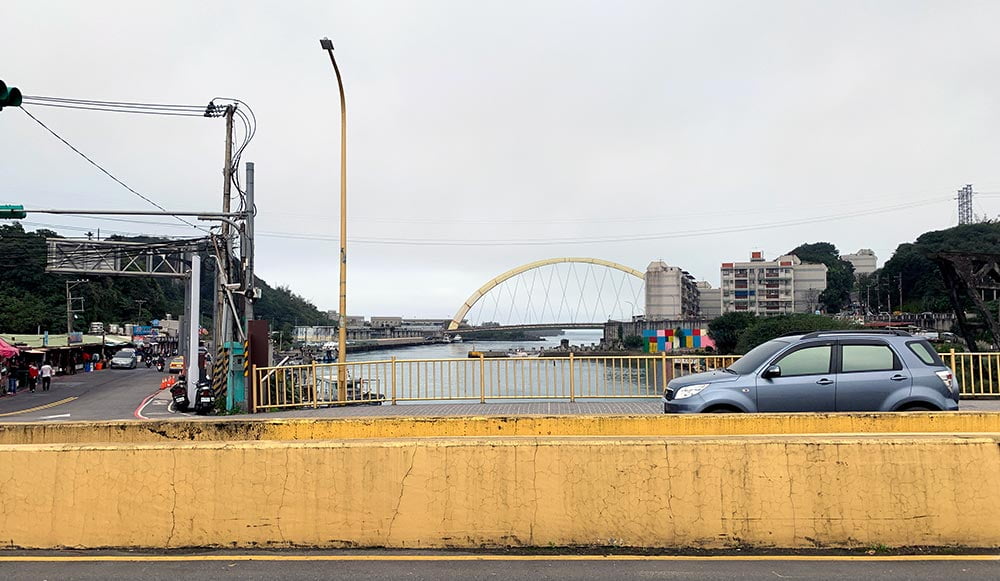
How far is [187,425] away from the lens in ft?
24.4

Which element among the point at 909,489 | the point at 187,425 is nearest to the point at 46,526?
the point at 187,425

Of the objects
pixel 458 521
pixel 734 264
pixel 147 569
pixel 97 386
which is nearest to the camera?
pixel 147 569

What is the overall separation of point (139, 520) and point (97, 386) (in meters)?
38.2

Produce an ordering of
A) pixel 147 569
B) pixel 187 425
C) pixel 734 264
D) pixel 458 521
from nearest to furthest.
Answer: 1. pixel 147 569
2. pixel 458 521
3. pixel 187 425
4. pixel 734 264

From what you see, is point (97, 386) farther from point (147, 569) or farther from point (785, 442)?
point (785, 442)

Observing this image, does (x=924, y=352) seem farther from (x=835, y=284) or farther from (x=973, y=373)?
(x=835, y=284)

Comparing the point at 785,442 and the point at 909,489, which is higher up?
the point at 785,442

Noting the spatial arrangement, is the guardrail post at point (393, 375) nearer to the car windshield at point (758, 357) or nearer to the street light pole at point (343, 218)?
the street light pole at point (343, 218)

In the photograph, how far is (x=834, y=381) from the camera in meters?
9.48

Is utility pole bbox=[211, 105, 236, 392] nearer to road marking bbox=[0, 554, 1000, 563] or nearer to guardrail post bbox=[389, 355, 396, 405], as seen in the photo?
guardrail post bbox=[389, 355, 396, 405]

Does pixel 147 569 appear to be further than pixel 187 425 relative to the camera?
No

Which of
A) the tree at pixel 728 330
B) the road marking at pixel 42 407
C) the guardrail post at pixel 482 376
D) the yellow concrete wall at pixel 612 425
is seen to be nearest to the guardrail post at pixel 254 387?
the guardrail post at pixel 482 376

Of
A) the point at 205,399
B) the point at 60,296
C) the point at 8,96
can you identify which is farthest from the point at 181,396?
the point at 60,296

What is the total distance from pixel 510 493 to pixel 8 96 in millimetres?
7770
